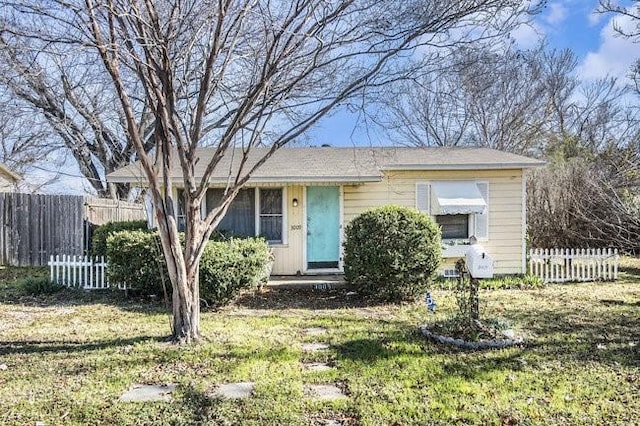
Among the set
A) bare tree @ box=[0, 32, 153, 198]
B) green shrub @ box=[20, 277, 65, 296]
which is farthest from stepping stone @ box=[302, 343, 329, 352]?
green shrub @ box=[20, 277, 65, 296]

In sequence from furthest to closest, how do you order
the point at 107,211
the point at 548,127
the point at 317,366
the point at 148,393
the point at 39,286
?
1. the point at 548,127
2. the point at 107,211
3. the point at 39,286
4. the point at 317,366
5. the point at 148,393

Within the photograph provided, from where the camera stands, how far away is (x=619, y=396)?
395 centimetres

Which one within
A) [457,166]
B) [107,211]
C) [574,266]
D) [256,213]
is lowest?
[574,266]

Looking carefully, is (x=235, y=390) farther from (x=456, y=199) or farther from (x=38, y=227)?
(x=38, y=227)

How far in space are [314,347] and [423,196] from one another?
618 centimetres

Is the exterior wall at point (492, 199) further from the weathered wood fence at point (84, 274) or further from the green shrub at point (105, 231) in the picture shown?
the weathered wood fence at point (84, 274)

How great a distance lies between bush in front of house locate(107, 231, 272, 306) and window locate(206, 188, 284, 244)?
194 centimetres

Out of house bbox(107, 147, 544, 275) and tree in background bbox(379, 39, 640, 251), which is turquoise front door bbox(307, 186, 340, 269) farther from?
tree in background bbox(379, 39, 640, 251)

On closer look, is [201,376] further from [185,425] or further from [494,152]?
[494,152]

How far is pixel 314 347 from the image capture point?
5531 mm

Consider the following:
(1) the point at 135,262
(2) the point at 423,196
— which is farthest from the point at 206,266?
(2) the point at 423,196

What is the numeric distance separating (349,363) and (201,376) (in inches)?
57.3

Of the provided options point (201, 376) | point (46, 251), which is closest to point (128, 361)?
point (201, 376)

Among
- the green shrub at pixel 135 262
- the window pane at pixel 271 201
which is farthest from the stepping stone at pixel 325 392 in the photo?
the window pane at pixel 271 201
